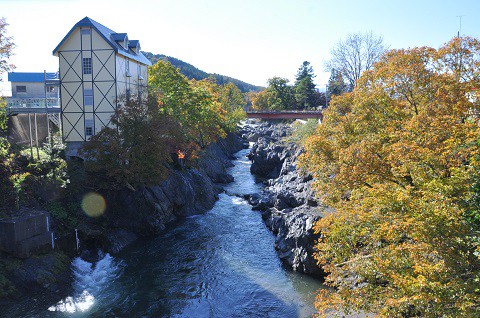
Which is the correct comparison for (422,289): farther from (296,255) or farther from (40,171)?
(40,171)

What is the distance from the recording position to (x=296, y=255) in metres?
21.5

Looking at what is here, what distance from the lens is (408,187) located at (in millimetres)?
11602

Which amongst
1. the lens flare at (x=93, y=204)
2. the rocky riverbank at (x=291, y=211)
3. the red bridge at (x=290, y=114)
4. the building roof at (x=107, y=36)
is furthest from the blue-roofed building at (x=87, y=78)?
the red bridge at (x=290, y=114)

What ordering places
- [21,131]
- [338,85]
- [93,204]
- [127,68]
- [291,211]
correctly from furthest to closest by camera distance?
[338,85] < [127,68] < [21,131] < [291,211] < [93,204]

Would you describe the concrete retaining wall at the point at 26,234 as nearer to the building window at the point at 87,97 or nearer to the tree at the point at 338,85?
the building window at the point at 87,97

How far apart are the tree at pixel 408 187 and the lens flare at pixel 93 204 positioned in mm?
15517

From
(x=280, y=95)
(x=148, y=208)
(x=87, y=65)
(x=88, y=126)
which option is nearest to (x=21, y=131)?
(x=88, y=126)

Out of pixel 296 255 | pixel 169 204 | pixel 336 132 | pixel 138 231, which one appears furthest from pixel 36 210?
pixel 336 132

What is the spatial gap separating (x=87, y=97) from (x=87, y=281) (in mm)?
17814

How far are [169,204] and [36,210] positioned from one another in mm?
10752

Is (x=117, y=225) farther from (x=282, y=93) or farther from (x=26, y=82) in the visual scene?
(x=282, y=93)

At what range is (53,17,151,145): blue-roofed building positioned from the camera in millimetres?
31094

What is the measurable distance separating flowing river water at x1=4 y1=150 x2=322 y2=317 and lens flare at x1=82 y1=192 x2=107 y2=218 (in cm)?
363

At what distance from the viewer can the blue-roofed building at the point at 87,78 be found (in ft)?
102
